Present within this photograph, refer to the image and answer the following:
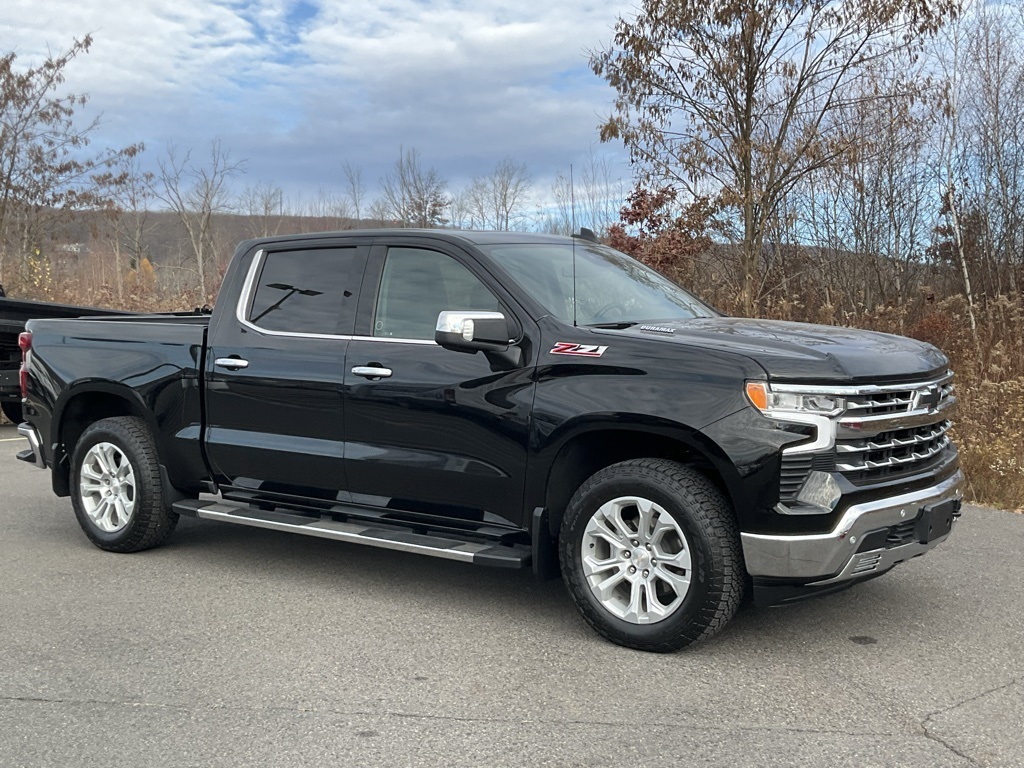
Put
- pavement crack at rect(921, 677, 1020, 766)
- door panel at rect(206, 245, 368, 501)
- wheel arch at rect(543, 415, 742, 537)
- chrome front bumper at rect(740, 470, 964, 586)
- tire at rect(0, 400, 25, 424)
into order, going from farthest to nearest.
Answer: tire at rect(0, 400, 25, 424) < door panel at rect(206, 245, 368, 501) < wheel arch at rect(543, 415, 742, 537) < chrome front bumper at rect(740, 470, 964, 586) < pavement crack at rect(921, 677, 1020, 766)

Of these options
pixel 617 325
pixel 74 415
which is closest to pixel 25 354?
pixel 74 415

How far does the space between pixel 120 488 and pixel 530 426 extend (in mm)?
3057

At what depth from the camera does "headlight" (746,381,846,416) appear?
4188 millimetres

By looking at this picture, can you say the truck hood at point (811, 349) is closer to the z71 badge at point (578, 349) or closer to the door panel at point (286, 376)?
the z71 badge at point (578, 349)

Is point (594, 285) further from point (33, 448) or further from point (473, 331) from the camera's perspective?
point (33, 448)

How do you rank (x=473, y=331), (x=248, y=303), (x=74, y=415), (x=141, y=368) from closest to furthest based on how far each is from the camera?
(x=473, y=331) → (x=248, y=303) → (x=141, y=368) → (x=74, y=415)

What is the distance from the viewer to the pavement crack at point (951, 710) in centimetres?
352

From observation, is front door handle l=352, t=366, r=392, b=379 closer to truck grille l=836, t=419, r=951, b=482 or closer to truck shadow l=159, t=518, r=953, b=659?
truck shadow l=159, t=518, r=953, b=659

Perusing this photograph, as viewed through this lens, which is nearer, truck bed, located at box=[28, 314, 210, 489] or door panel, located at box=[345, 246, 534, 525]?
door panel, located at box=[345, 246, 534, 525]

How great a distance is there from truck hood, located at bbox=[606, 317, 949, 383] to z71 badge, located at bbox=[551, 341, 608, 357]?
0.60 ft


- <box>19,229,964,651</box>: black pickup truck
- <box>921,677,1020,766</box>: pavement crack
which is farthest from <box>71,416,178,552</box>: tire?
<box>921,677,1020,766</box>: pavement crack

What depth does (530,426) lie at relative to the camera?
4809mm

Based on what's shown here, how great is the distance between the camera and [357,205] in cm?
3219

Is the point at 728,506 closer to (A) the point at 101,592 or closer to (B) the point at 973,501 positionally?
(A) the point at 101,592
